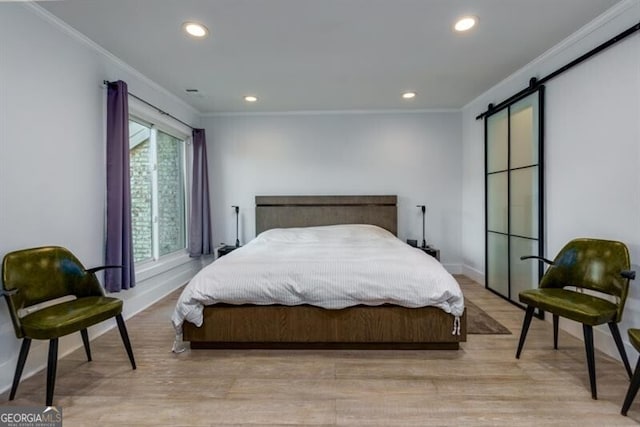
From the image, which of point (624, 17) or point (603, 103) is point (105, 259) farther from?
point (624, 17)

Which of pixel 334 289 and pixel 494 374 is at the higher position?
pixel 334 289

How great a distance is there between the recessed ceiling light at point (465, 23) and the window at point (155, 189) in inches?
127

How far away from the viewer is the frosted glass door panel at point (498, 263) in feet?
12.4

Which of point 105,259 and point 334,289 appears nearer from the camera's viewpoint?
point 334,289

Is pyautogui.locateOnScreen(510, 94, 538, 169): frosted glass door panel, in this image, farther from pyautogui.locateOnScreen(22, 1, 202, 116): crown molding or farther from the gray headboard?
pyautogui.locateOnScreen(22, 1, 202, 116): crown molding

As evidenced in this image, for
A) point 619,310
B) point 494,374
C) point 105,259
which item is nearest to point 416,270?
point 494,374

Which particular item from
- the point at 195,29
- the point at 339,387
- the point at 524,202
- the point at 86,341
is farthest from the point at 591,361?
the point at 195,29

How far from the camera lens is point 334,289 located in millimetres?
2438

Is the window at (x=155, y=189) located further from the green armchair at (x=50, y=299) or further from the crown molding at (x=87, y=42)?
the green armchair at (x=50, y=299)

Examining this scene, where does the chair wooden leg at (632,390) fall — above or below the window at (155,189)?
below

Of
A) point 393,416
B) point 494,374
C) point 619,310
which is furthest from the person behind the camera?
point 494,374

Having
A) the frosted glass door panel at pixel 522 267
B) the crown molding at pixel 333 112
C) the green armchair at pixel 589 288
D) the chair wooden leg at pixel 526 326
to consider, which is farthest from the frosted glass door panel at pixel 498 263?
the crown molding at pixel 333 112

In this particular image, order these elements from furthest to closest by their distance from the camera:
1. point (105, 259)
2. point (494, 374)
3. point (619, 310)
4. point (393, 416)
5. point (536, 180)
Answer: point (536, 180) < point (105, 259) < point (494, 374) < point (619, 310) < point (393, 416)

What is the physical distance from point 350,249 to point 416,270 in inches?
35.1
